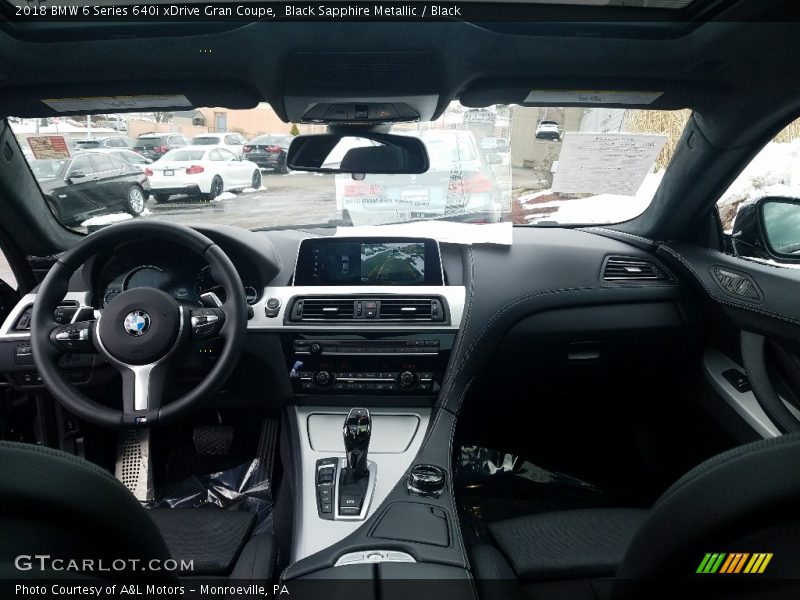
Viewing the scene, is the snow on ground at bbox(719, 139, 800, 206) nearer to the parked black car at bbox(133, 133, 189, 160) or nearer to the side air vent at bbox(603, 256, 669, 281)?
the side air vent at bbox(603, 256, 669, 281)

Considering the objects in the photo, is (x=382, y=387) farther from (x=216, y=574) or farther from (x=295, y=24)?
(x=295, y=24)

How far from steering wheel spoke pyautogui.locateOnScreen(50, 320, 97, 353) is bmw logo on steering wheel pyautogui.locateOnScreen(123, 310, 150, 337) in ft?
0.49

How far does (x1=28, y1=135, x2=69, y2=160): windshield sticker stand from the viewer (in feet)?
8.18

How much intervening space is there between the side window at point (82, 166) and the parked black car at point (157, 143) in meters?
0.28

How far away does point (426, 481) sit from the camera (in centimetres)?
229

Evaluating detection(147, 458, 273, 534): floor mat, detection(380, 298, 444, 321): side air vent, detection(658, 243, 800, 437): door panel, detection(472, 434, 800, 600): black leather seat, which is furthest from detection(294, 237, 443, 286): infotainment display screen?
detection(472, 434, 800, 600): black leather seat

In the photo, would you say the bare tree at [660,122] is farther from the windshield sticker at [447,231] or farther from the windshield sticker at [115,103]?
the windshield sticker at [115,103]

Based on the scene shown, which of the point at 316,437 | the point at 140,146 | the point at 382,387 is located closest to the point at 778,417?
the point at 382,387

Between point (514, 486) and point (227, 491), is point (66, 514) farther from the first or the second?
point (514, 486)

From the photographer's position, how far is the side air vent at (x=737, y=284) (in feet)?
7.75

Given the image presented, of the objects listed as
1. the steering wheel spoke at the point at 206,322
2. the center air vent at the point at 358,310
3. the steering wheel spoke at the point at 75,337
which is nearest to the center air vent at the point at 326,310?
the center air vent at the point at 358,310

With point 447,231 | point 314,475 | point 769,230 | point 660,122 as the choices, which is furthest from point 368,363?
point 769,230

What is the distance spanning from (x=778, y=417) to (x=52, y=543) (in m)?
2.48

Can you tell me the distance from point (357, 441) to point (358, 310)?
60 centimetres
